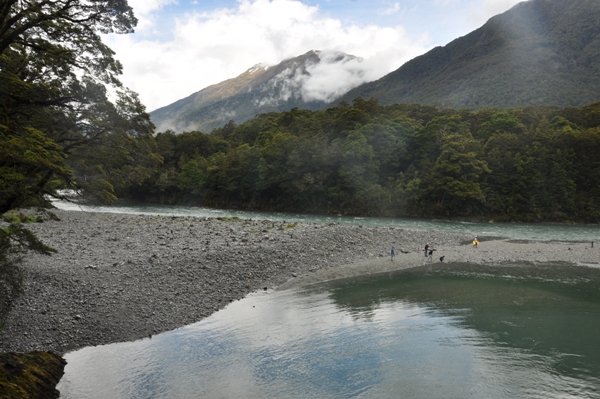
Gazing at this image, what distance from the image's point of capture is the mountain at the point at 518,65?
3629 inches

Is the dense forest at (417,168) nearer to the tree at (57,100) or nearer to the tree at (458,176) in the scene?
the tree at (458,176)

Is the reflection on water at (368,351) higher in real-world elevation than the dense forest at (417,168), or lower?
lower

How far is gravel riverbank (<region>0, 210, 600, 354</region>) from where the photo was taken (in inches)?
499

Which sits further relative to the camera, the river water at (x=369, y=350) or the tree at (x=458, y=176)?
the tree at (x=458, y=176)

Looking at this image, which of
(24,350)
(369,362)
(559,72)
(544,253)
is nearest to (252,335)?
(369,362)

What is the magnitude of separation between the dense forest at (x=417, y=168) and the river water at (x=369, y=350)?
39030 millimetres

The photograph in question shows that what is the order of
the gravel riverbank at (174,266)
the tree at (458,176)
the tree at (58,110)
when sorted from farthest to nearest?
the tree at (458,176), the gravel riverbank at (174,266), the tree at (58,110)

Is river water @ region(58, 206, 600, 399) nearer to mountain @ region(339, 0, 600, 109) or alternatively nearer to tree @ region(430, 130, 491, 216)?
tree @ region(430, 130, 491, 216)

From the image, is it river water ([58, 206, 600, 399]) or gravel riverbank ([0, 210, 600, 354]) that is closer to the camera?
river water ([58, 206, 600, 399])

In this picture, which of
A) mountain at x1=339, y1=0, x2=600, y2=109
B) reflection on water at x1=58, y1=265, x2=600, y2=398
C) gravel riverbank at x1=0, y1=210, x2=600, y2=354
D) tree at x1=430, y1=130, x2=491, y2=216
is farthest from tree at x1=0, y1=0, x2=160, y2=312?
mountain at x1=339, y1=0, x2=600, y2=109

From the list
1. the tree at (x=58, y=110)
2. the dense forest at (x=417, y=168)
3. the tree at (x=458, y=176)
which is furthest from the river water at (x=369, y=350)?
the dense forest at (x=417, y=168)

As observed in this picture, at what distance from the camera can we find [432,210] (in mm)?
57344

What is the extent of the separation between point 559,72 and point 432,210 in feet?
229

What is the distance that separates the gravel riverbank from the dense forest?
22.9m
